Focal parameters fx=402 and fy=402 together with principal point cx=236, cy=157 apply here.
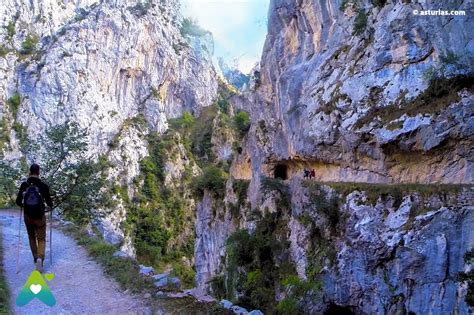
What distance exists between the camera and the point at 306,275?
15398mm

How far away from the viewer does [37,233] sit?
24.6ft

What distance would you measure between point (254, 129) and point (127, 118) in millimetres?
46153

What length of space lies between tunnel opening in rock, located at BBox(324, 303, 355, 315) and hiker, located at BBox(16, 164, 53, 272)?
392 inches

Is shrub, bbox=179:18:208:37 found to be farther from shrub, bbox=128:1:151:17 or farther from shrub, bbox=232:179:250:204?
shrub, bbox=232:179:250:204

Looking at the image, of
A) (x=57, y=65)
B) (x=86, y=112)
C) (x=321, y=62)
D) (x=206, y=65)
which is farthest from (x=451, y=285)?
(x=206, y=65)

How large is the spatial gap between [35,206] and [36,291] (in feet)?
4.79

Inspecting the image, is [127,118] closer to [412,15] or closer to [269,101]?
[269,101]

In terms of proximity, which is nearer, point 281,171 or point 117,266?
point 117,266

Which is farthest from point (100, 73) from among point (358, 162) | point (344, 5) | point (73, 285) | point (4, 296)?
point (4, 296)

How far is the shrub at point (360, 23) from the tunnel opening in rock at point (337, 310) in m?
12.8

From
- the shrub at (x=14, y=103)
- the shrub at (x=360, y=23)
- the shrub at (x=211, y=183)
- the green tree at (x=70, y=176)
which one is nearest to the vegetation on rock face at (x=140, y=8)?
the shrub at (x=14, y=103)

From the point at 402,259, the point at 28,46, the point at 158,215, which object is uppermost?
the point at 28,46

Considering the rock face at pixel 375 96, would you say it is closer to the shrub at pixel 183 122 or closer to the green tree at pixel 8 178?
the green tree at pixel 8 178

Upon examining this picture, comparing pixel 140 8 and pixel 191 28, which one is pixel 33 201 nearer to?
pixel 140 8
